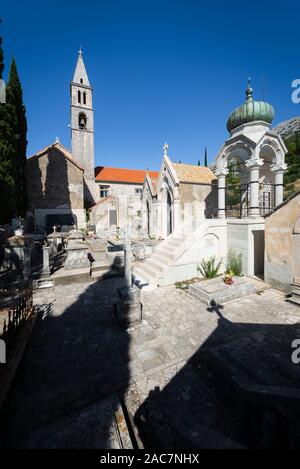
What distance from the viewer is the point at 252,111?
10.8 meters

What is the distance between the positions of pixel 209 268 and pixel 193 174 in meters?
8.21

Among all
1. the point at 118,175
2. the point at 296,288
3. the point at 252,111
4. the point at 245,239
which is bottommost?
the point at 296,288

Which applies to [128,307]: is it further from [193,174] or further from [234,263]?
[193,174]

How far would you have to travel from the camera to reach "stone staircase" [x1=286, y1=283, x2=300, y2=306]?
7.15 m

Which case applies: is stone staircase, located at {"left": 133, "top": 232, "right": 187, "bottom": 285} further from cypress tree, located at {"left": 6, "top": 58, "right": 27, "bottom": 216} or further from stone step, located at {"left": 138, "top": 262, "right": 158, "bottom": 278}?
cypress tree, located at {"left": 6, "top": 58, "right": 27, "bottom": 216}

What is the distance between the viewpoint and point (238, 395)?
10.4 feet

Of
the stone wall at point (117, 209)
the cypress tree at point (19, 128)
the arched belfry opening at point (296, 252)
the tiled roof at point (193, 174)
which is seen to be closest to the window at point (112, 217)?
the stone wall at point (117, 209)

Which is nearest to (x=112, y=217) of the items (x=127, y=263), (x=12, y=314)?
(x=127, y=263)

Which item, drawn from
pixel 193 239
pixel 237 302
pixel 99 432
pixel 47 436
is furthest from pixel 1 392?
pixel 193 239

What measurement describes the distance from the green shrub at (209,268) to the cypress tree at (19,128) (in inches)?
700

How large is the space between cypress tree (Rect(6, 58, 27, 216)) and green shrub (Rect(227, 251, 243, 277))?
18.9 meters

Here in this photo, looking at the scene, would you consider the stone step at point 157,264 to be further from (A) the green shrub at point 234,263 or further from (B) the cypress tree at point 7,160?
(B) the cypress tree at point 7,160

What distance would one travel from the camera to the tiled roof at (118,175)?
32.4m
